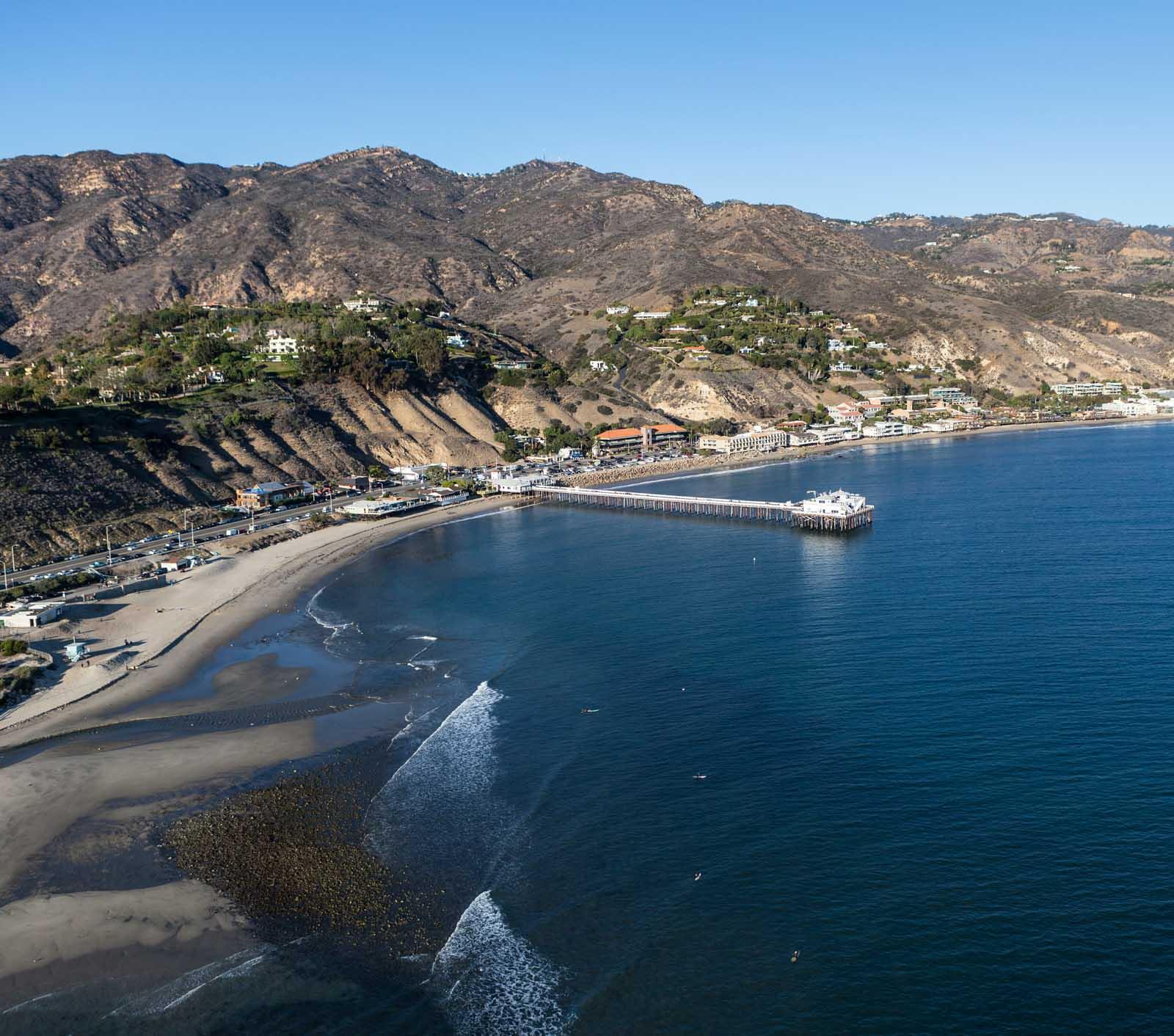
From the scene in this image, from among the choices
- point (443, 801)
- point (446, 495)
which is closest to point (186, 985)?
point (443, 801)

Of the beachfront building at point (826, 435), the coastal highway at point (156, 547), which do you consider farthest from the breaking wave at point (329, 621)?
the beachfront building at point (826, 435)

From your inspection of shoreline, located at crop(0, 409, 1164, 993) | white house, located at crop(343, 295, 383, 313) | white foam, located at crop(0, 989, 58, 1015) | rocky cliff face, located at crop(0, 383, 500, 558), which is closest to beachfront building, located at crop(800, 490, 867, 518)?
shoreline, located at crop(0, 409, 1164, 993)

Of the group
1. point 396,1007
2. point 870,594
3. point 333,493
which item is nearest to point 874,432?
point 333,493

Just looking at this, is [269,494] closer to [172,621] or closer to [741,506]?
[172,621]

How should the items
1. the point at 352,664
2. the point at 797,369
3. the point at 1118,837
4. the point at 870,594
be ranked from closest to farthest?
1. the point at 1118,837
2. the point at 352,664
3. the point at 870,594
4. the point at 797,369

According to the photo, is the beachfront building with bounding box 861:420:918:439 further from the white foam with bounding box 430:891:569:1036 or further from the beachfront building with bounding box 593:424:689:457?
the white foam with bounding box 430:891:569:1036

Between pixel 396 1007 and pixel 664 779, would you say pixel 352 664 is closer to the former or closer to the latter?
pixel 664 779
